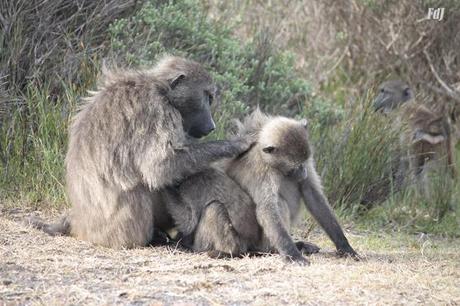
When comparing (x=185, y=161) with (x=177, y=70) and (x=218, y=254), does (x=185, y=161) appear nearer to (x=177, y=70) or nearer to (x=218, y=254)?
(x=218, y=254)

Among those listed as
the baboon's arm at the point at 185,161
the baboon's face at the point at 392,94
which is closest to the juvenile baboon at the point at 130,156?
the baboon's arm at the point at 185,161

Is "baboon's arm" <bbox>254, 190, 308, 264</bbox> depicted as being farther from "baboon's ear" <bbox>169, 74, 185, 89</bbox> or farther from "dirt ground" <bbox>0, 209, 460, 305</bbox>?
"baboon's ear" <bbox>169, 74, 185, 89</bbox>

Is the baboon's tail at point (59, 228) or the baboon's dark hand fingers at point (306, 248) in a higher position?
the baboon's dark hand fingers at point (306, 248)

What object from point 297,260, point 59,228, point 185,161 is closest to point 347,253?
point 297,260

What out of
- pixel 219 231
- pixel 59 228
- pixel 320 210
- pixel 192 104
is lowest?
pixel 59 228

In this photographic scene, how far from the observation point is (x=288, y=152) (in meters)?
5.18

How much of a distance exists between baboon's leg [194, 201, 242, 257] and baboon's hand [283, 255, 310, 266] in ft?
1.24

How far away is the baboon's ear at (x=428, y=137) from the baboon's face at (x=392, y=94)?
0.79 meters

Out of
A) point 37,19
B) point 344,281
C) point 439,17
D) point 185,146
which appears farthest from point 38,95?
point 439,17

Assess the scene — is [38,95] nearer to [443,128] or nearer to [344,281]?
[344,281]

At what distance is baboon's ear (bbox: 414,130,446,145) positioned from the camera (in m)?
9.80

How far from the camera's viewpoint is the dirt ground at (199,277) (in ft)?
13.3

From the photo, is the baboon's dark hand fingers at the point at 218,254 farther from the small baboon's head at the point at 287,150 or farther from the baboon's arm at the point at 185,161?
the small baboon's head at the point at 287,150

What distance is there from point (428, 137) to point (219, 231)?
17.6 feet
